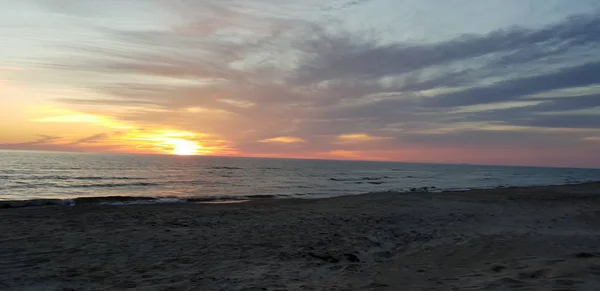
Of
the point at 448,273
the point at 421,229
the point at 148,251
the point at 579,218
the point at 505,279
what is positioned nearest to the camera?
the point at 505,279

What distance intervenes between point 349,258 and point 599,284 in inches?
219

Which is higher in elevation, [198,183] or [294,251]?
[294,251]

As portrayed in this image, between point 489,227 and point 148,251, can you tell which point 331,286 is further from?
point 489,227

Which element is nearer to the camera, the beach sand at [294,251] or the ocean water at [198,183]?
the beach sand at [294,251]

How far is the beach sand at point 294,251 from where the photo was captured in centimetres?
782

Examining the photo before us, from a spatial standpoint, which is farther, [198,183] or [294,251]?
[198,183]

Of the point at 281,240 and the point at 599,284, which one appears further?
the point at 281,240

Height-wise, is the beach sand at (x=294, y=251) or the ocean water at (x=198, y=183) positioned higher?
the beach sand at (x=294, y=251)

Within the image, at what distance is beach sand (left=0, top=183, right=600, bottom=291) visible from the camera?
7824 millimetres

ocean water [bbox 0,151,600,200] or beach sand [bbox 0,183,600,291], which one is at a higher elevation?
beach sand [bbox 0,183,600,291]

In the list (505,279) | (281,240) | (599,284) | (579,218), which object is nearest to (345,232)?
(281,240)

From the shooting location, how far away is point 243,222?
1628 centimetres

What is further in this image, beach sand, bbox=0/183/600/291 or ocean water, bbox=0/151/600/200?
ocean water, bbox=0/151/600/200

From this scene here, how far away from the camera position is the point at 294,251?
436 inches
